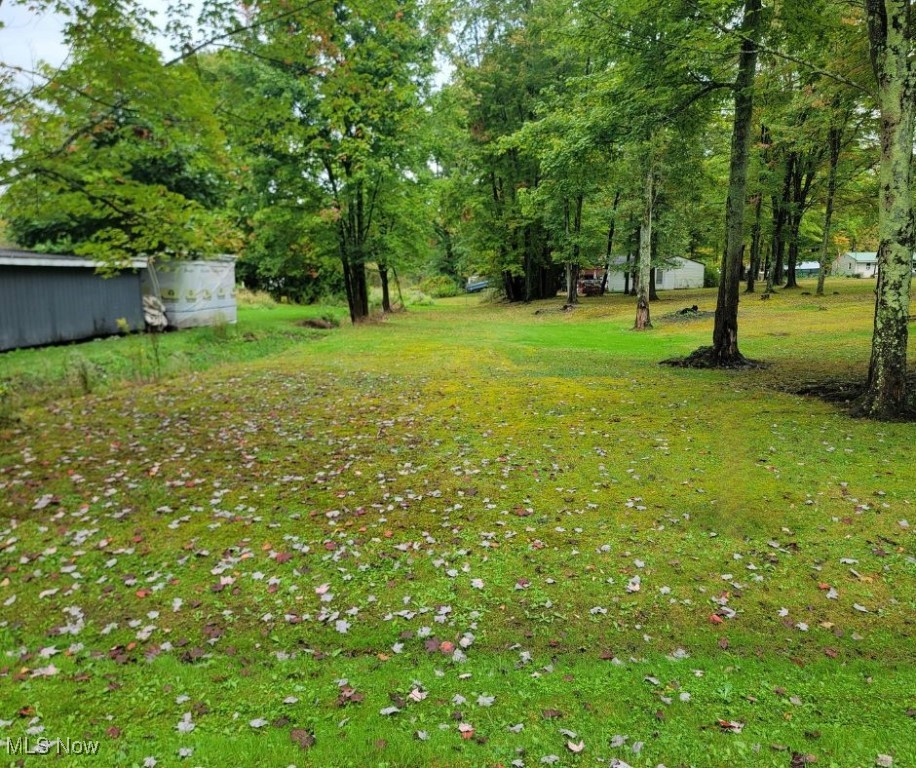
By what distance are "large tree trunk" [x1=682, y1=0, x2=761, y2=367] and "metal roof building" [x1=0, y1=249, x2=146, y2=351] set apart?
16.3 m

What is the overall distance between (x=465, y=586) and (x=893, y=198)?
26.9 ft

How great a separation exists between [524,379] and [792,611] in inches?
353

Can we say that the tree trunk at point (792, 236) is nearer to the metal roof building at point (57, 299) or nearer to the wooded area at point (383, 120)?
the wooded area at point (383, 120)

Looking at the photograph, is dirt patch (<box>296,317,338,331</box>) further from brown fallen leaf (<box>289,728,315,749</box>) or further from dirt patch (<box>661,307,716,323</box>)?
brown fallen leaf (<box>289,728,315,749</box>)

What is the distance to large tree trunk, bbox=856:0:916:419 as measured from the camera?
788 centimetres

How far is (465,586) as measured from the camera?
196 inches

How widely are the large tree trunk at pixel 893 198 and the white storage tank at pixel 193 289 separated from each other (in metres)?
22.2

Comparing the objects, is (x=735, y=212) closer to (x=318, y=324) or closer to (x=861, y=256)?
(x=318, y=324)

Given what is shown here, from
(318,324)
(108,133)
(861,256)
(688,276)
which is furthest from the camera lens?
(861,256)

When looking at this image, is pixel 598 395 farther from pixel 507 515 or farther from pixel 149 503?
pixel 149 503

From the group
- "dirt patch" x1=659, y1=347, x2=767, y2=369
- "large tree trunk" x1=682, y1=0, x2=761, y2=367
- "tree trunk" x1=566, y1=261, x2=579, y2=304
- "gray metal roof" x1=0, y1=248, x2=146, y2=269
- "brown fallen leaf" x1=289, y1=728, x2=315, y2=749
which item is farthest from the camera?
"tree trunk" x1=566, y1=261, x2=579, y2=304

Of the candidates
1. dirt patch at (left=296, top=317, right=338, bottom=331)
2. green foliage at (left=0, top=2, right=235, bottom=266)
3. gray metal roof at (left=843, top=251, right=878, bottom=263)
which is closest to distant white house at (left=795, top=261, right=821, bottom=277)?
gray metal roof at (left=843, top=251, right=878, bottom=263)

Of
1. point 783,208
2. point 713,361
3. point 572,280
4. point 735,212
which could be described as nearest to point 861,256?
point 783,208

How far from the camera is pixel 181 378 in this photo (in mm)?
14414
